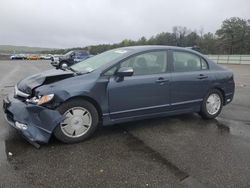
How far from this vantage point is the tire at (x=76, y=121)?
173 inches

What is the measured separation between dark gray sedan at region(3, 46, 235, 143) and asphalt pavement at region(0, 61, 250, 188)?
0.29 m

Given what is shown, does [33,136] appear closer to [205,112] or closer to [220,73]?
[205,112]

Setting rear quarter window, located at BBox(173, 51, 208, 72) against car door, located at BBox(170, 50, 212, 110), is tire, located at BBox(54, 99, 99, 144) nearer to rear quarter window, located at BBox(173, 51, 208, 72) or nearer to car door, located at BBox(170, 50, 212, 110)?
car door, located at BBox(170, 50, 212, 110)

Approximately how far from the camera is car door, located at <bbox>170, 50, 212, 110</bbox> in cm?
557

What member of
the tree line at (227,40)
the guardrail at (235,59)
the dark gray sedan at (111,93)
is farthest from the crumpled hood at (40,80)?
the tree line at (227,40)

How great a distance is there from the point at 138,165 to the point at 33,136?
1550mm

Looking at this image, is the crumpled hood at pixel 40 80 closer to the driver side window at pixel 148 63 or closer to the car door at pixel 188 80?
the driver side window at pixel 148 63

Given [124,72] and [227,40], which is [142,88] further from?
[227,40]

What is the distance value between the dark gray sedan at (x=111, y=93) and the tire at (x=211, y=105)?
0.02m

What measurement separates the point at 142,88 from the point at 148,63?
0.53 m

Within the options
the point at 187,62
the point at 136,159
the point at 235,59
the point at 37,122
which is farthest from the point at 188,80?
the point at 235,59

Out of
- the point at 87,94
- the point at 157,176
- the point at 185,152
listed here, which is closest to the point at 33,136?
the point at 87,94

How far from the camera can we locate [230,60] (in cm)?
4541

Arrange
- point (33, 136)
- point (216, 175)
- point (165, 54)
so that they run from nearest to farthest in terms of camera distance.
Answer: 1. point (216, 175)
2. point (33, 136)
3. point (165, 54)
